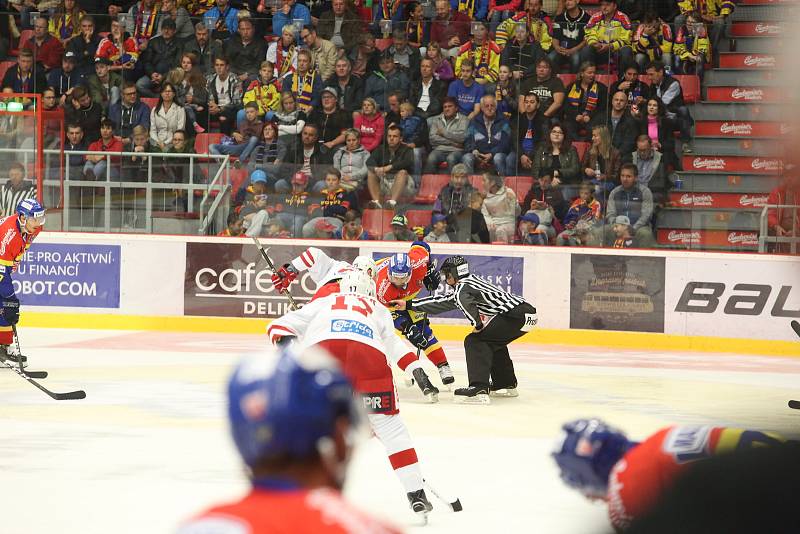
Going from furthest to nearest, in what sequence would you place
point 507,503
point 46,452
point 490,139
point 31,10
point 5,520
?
point 31,10
point 490,139
point 46,452
point 507,503
point 5,520

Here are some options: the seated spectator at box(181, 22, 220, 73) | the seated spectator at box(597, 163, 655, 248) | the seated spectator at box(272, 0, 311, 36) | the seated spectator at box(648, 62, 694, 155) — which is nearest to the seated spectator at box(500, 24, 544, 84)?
the seated spectator at box(648, 62, 694, 155)

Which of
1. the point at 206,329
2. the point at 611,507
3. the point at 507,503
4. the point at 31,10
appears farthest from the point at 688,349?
the point at 611,507

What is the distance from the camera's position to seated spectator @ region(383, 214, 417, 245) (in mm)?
12617

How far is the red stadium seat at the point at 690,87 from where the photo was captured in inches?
520

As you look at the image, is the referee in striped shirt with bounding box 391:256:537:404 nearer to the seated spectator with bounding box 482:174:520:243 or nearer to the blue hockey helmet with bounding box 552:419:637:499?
the seated spectator with bounding box 482:174:520:243

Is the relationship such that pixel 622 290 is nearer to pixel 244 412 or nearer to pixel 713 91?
pixel 713 91

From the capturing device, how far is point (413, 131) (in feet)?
43.2

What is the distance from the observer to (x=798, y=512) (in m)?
1.06

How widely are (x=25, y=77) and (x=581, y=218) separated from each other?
7.07m

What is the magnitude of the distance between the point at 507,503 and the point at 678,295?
705 centimetres

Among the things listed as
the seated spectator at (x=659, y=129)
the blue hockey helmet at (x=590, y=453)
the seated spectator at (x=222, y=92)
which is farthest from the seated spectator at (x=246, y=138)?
the blue hockey helmet at (x=590, y=453)

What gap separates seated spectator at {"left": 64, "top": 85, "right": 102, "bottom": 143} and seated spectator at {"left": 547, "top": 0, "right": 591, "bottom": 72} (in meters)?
5.39

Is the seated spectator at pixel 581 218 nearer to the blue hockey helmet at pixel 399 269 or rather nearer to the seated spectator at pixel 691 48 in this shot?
the seated spectator at pixel 691 48

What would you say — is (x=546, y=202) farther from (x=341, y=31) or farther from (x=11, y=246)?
(x=11, y=246)
